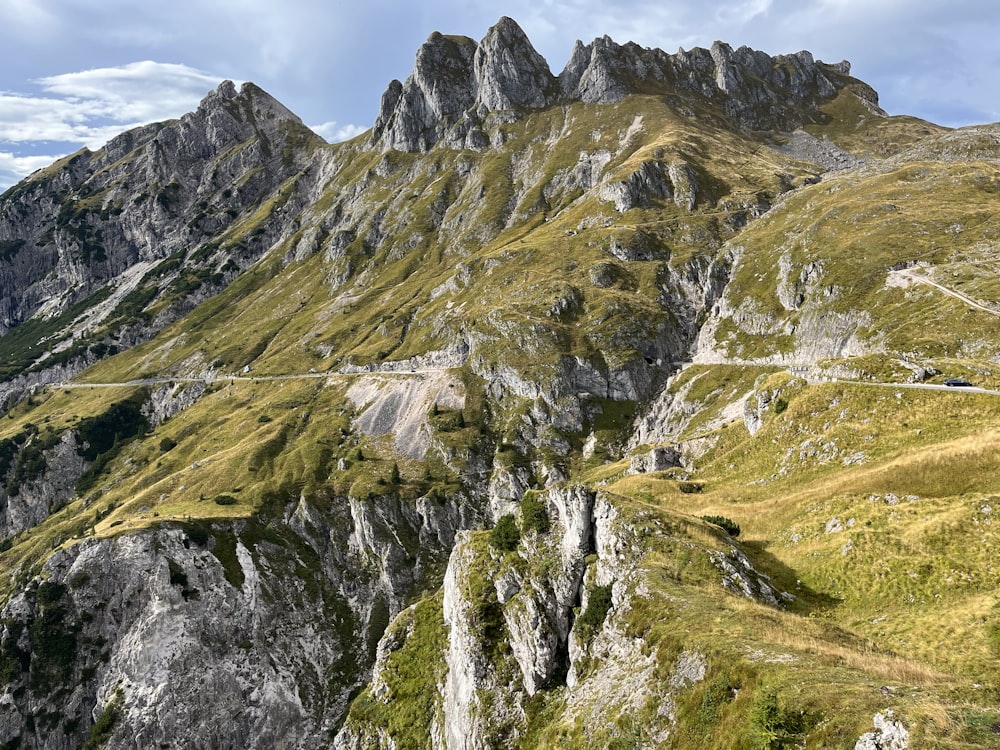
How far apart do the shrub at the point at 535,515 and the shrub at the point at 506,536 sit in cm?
235

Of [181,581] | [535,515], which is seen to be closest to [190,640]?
[181,581]

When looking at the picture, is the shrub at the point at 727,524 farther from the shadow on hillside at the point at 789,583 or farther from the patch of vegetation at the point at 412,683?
the patch of vegetation at the point at 412,683

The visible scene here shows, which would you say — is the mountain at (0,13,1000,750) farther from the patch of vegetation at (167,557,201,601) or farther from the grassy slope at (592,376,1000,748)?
the patch of vegetation at (167,557,201,601)

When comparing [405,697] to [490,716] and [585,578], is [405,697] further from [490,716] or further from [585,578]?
[585,578]

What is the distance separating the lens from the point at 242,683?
352 feet

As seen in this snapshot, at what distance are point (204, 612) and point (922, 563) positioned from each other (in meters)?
126

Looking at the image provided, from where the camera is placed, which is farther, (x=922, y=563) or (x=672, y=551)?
(x=672, y=551)

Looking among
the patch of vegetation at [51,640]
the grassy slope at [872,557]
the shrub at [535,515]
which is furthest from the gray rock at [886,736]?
the patch of vegetation at [51,640]

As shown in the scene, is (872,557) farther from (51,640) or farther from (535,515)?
(51,640)

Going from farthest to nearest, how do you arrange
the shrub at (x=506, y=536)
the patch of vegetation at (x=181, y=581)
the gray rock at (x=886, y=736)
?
the patch of vegetation at (x=181, y=581) → the shrub at (x=506, y=536) → the gray rock at (x=886, y=736)

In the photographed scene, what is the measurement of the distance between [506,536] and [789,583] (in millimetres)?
27013

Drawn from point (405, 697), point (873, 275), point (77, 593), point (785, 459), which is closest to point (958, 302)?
point (873, 275)

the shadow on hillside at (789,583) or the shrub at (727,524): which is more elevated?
the shrub at (727,524)

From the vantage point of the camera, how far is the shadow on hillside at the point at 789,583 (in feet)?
130
